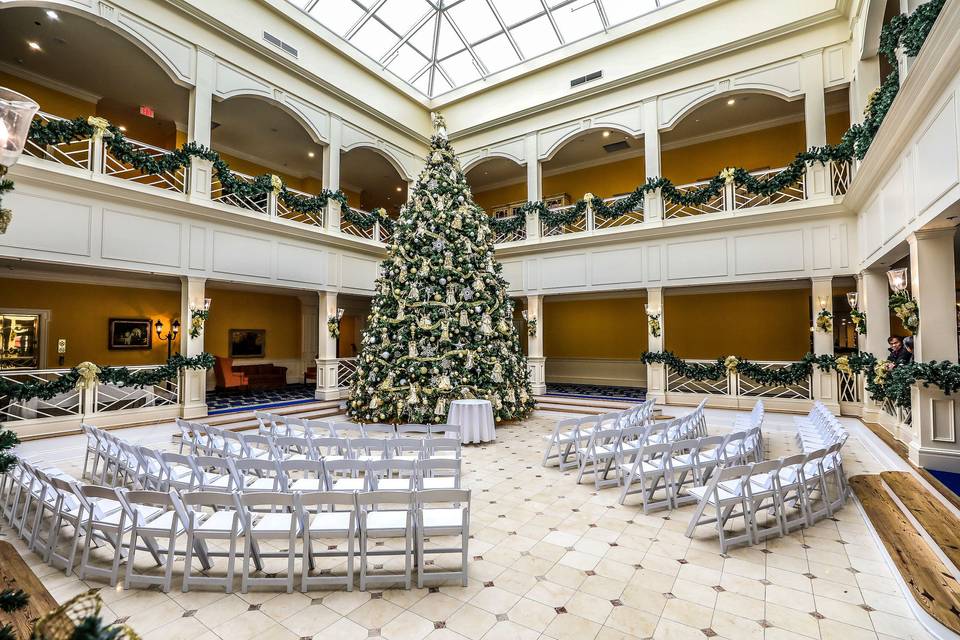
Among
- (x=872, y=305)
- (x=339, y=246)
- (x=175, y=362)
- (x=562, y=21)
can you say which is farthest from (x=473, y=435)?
(x=562, y=21)

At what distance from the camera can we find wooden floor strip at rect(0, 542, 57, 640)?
2.47 meters

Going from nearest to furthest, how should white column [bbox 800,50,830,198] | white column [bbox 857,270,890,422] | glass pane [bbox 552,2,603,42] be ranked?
1. white column [bbox 857,270,890,422]
2. white column [bbox 800,50,830,198]
3. glass pane [bbox 552,2,603,42]

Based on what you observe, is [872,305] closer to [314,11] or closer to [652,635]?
[652,635]

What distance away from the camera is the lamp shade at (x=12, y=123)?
2.06 meters

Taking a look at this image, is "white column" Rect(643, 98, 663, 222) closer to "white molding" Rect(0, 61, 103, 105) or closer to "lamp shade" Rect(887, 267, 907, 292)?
"lamp shade" Rect(887, 267, 907, 292)

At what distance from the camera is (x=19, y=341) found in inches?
401

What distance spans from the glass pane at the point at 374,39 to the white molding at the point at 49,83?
6.26 m

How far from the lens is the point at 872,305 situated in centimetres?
849

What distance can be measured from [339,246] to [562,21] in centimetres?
832

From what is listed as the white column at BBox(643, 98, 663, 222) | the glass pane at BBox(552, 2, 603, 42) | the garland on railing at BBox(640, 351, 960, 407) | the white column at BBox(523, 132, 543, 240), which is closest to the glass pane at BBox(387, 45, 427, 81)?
the white column at BBox(523, 132, 543, 240)

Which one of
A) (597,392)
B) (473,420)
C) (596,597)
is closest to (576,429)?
(473,420)

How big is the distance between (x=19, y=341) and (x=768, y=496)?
14.3 metres

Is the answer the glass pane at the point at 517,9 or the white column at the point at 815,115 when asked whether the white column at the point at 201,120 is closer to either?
the glass pane at the point at 517,9

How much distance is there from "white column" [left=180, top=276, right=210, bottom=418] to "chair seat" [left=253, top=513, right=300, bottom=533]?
6917mm
